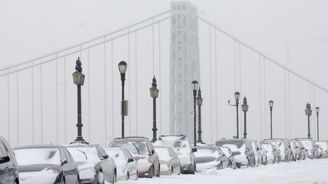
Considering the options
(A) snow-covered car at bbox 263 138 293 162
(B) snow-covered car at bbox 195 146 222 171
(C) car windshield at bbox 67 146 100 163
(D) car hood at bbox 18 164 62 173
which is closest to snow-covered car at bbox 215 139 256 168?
(B) snow-covered car at bbox 195 146 222 171

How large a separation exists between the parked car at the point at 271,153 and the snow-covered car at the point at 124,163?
69.8ft

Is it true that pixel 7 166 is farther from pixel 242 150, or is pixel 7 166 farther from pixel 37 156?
pixel 242 150

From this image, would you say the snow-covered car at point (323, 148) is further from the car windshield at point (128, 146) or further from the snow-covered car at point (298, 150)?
the car windshield at point (128, 146)

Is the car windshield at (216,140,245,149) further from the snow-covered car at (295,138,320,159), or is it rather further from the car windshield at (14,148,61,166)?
the car windshield at (14,148,61,166)

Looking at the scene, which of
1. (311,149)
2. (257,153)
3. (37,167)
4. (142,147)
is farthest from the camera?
(311,149)

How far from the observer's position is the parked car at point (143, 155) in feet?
89.2

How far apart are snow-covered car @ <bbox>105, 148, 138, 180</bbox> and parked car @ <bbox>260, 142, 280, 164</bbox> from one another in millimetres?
21269

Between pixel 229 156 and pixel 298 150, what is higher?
pixel 229 156

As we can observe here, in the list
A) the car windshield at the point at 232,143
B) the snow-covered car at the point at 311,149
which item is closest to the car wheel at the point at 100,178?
the car windshield at the point at 232,143

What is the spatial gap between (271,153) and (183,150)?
15056 millimetres

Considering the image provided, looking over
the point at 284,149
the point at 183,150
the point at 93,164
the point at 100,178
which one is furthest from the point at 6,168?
the point at 284,149

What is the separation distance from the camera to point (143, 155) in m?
27.5

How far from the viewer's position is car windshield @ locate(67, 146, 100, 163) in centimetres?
2092

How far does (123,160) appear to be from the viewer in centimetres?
2488
